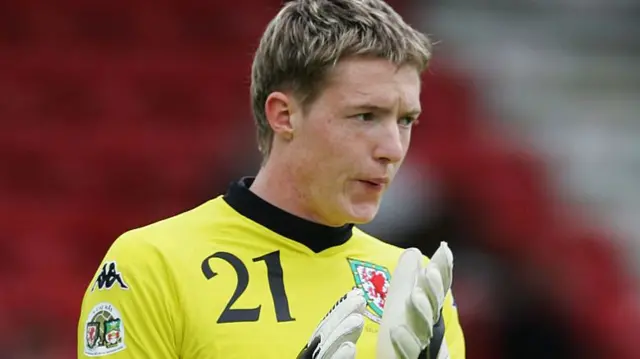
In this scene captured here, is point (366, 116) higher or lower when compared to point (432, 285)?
higher

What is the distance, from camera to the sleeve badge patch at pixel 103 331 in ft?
6.12

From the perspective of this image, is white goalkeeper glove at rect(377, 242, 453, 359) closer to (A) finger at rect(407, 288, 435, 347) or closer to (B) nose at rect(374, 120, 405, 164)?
(A) finger at rect(407, 288, 435, 347)

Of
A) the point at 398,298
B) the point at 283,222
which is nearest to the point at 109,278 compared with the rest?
the point at 283,222

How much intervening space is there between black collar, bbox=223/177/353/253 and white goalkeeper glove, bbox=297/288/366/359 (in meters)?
0.27

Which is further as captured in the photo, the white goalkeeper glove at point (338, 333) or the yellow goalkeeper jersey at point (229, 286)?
the yellow goalkeeper jersey at point (229, 286)

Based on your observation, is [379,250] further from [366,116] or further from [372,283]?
[366,116]

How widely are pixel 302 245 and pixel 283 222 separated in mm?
56

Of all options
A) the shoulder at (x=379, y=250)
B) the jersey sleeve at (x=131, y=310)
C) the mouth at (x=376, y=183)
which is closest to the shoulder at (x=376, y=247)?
the shoulder at (x=379, y=250)

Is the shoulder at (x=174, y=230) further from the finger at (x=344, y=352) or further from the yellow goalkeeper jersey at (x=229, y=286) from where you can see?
the finger at (x=344, y=352)

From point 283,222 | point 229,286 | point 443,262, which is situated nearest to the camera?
point 443,262

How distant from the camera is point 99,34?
578cm

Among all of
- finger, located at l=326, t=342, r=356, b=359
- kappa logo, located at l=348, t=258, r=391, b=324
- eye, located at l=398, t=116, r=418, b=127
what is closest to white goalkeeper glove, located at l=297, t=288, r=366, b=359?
finger, located at l=326, t=342, r=356, b=359

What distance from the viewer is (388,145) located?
6.44 feet

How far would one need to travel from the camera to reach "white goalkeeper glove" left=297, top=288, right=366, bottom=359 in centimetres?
177
